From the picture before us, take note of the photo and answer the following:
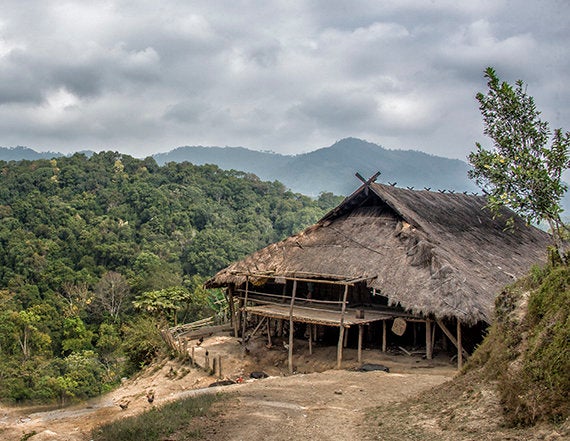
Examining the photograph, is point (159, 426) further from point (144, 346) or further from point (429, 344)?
point (144, 346)

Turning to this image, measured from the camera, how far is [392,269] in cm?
1814

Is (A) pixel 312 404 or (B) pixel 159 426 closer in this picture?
(B) pixel 159 426

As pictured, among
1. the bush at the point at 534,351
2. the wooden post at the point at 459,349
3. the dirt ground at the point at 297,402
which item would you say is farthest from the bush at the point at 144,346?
the bush at the point at 534,351

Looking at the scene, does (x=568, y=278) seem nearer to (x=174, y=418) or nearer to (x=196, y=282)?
(x=174, y=418)

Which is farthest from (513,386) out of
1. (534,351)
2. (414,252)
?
(414,252)

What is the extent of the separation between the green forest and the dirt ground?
4.78 metres

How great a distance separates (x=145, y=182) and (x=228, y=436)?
57.4 meters

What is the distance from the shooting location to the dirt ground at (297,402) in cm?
859

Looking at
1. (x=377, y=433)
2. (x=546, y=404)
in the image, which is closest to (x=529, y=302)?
(x=546, y=404)

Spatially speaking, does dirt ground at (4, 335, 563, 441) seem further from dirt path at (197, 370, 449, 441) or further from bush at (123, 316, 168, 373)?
bush at (123, 316, 168, 373)

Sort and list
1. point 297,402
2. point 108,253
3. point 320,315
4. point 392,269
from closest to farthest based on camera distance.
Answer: point 297,402
point 392,269
point 320,315
point 108,253

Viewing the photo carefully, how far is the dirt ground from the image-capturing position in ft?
28.2

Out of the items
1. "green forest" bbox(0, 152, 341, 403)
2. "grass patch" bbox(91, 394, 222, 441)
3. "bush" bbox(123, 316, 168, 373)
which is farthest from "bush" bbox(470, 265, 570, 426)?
"green forest" bbox(0, 152, 341, 403)

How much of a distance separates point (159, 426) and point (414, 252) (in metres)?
11.4
